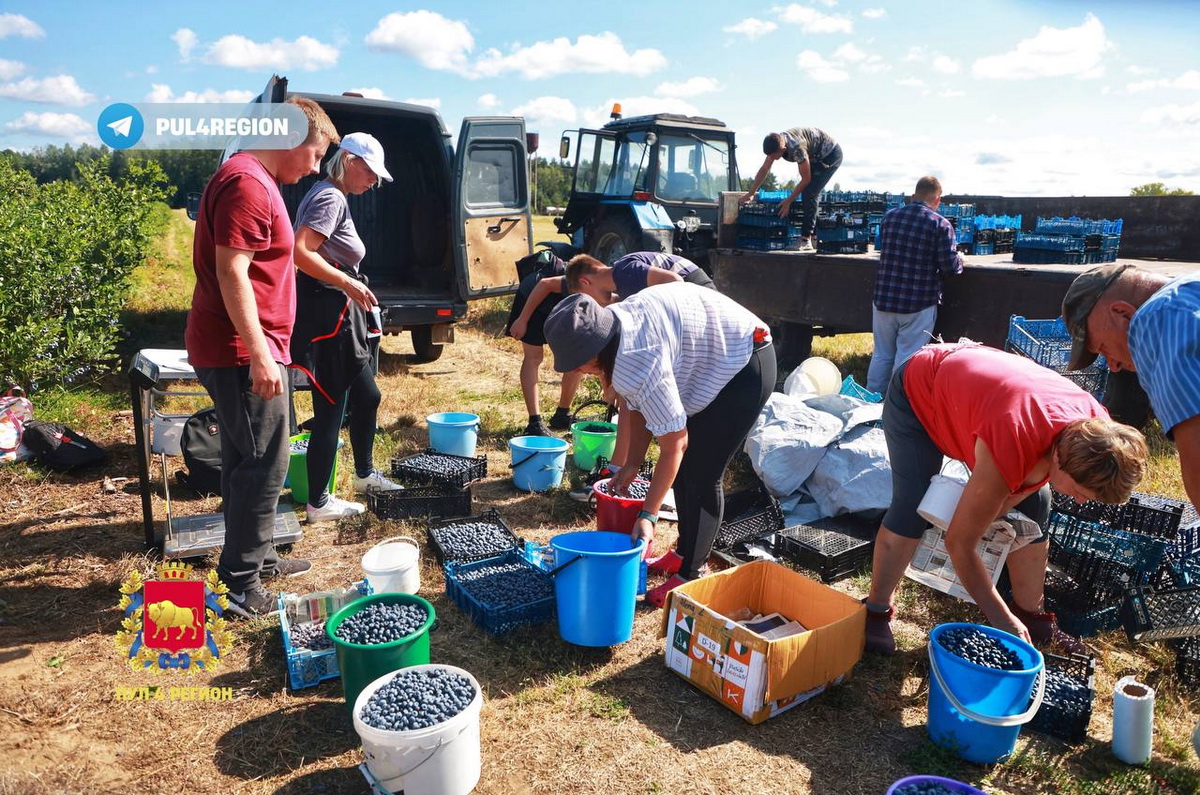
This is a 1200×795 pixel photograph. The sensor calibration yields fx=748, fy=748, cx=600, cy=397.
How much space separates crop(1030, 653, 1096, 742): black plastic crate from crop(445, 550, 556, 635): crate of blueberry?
1816 mm

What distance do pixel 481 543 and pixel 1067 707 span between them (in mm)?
2411

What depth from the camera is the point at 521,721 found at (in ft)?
8.43

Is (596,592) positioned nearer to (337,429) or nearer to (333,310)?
(337,429)

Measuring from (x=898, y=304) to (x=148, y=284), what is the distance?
36.6ft

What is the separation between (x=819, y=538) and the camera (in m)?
3.77

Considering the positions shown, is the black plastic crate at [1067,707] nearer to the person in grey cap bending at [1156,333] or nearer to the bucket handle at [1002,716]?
the bucket handle at [1002,716]

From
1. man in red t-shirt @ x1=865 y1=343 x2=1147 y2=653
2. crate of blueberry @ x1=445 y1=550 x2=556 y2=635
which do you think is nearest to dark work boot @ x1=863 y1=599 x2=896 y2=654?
man in red t-shirt @ x1=865 y1=343 x2=1147 y2=653

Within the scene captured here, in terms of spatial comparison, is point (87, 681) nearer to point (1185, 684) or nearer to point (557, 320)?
point (557, 320)

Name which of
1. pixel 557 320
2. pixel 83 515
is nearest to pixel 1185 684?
pixel 557 320

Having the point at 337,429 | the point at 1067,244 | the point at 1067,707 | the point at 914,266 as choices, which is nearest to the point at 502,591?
the point at 337,429

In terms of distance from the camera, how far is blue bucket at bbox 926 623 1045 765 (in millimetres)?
2281

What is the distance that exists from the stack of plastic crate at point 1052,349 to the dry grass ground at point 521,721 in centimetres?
160

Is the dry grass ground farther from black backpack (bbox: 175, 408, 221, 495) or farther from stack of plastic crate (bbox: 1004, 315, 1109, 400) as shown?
stack of plastic crate (bbox: 1004, 315, 1109, 400)

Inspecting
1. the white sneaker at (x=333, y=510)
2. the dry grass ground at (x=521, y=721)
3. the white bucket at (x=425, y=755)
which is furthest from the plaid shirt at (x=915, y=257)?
the white bucket at (x=425, y=755)
